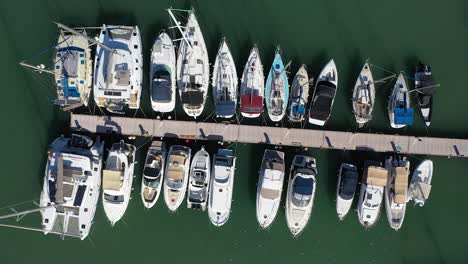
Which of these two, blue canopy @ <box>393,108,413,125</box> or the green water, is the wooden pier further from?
blue canopy @ <box>393,108,413,125</box>

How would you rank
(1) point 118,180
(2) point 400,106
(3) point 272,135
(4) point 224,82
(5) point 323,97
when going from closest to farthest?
(1) point 118,180, (5) point 323,97, (4) point 224,82, (2) point 400,106, (3) point 272,135

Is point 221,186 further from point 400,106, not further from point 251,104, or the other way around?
point 400,106

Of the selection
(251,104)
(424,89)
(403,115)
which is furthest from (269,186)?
(424,89)

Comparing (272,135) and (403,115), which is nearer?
(403,115)

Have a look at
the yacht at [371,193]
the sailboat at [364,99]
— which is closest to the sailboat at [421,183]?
the yacht at [371,193]

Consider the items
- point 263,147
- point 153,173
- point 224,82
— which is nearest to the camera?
point 153,173

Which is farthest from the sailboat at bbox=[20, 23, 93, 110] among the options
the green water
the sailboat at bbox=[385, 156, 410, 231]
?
the sailboat at bbox=[385, 156, 410, 231]
